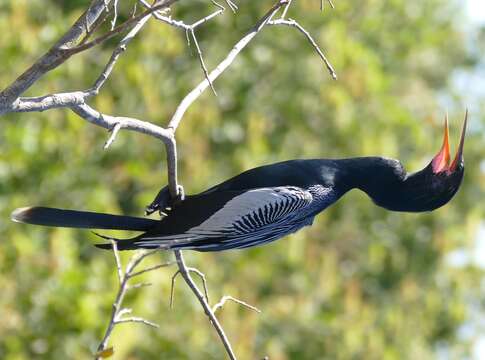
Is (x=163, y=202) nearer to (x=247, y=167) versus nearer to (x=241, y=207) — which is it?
(x=241, y=207)

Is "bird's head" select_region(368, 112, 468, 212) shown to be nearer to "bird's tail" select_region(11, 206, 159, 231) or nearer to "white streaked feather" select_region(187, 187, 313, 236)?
"white streaked feather" select_region(187, 187, 313, 236)

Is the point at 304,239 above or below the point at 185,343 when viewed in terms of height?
above

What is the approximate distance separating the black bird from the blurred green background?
2583mm

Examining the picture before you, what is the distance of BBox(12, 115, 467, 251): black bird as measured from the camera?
12.6 feet

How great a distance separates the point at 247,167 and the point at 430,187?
16.9 ft

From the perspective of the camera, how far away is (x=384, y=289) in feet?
38.3

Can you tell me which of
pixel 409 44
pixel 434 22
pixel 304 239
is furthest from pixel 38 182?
pixel 434 22

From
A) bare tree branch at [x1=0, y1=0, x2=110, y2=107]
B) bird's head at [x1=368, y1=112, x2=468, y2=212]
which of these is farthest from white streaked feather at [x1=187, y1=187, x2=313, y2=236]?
bare tree branch at [x1=0, y1=0, x2=110, y2=107]

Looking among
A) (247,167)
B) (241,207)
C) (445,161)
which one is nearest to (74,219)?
(241,207)

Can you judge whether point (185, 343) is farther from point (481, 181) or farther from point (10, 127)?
point (481, 181)

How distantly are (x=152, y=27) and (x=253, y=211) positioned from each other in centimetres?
591

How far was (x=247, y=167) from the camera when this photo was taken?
9.38m

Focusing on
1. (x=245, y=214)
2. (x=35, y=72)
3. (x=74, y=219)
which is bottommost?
(x=35, y=72)

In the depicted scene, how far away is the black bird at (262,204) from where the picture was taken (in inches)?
151
